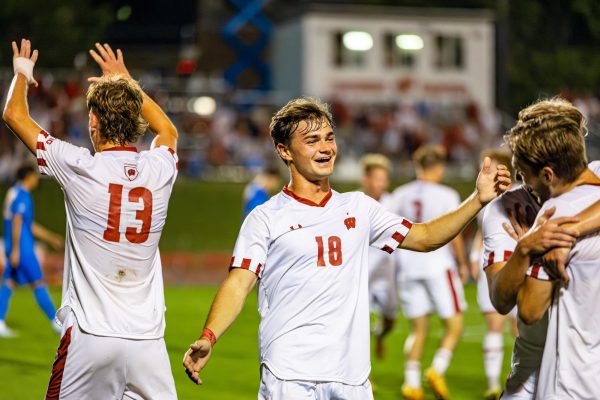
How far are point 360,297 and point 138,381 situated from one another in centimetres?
117

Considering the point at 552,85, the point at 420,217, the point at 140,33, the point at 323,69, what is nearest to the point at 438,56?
the point at 323,69

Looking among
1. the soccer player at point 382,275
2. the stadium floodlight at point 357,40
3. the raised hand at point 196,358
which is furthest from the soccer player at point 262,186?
the stadium floodlight at point 357,40

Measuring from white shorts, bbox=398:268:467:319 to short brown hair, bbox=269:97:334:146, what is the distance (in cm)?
518

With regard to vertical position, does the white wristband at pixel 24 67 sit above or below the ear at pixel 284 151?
above

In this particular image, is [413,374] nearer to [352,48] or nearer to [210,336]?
[210,336]

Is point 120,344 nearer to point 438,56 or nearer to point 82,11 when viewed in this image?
point 82,11

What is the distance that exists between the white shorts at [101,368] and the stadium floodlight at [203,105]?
25.6 m

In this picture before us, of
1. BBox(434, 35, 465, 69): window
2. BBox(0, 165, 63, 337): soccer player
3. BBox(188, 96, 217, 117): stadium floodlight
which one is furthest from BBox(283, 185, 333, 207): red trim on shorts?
BBox(434, 35, 465, 69): window

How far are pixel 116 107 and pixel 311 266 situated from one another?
126 cm

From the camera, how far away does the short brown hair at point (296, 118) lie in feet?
16.4

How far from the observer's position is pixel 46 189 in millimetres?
26141

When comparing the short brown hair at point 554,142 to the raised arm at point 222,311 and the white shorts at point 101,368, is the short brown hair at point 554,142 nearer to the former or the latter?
the raised arm at point 222,311

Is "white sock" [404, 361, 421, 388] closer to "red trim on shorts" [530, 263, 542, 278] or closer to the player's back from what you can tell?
the player's back

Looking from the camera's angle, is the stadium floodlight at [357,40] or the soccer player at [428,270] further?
the stadium floodlight at [357,40]
